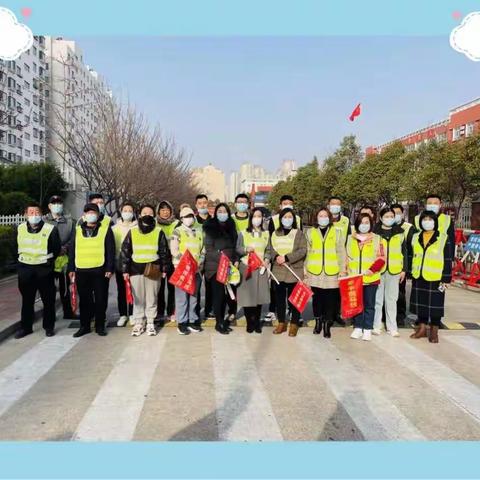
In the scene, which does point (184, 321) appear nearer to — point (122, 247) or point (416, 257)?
point (122, 247)

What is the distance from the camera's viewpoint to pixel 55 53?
2876 inches

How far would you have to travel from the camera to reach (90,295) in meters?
6.62

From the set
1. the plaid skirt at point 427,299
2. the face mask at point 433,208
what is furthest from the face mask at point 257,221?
the face mask at point 433,208

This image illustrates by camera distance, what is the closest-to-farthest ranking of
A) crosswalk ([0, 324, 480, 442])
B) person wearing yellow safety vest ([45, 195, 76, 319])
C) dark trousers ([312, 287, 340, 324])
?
1. crosswalk ([0, 324, 480, 442])
2. dark trousers ([312, 287, 340, 324])
3. person wearing yellow safety vest ([45, 195, 76, 319])

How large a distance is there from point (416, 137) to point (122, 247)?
5451 centimetres

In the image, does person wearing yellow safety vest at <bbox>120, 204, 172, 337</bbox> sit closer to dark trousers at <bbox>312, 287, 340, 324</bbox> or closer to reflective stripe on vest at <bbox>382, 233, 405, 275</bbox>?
dark trousers at <bbox>312, 287, 340, 324</bbox>

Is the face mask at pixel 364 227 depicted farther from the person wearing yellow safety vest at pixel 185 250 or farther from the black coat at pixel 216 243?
the person wearing yellow safety vest at pixel 185 250

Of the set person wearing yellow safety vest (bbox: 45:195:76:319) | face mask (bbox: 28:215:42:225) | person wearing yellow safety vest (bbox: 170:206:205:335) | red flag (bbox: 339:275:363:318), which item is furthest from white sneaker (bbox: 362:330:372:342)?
face mask (bbox: 28:215:42:225)

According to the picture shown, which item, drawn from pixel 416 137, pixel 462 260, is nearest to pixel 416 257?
pixel 462 260

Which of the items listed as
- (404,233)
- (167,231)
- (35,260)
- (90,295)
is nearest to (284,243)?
(404,233)

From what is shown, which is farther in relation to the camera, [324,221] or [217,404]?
[324,221]

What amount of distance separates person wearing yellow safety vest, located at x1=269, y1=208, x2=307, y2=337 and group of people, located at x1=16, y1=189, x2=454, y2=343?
14mm

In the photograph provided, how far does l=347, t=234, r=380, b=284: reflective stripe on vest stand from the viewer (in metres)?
6.53

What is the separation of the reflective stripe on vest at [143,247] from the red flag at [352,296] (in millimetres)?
2626
